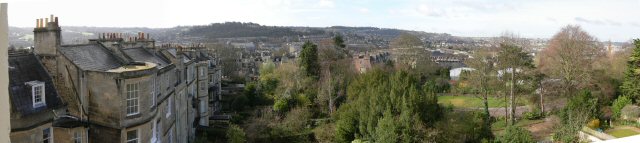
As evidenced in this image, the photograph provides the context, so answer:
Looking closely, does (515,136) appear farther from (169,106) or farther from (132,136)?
(132,136)

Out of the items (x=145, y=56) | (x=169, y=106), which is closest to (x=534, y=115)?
(x=169, y=106)

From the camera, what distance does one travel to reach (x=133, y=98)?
34.8 ft

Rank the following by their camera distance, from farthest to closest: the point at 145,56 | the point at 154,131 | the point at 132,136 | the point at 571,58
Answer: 1. the point at 571,58
2. the point at 145,56
3. the point at 154,131
4. the point at 132,136

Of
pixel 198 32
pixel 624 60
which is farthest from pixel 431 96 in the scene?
pixel 198 32

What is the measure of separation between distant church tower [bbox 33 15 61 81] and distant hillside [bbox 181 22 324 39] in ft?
323

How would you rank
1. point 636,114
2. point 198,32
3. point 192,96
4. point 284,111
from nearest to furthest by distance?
point 192,96, point 636,114, point 284,111, point 198,32

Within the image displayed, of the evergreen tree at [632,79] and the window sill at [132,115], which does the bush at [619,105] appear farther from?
the window sill at [132,115]

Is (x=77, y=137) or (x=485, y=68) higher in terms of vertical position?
(x=485, y=68)

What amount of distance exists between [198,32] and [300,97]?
300 feet

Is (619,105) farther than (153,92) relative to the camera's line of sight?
Yes

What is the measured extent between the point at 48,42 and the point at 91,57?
104 cm

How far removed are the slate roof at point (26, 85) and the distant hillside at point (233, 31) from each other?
3897 inches

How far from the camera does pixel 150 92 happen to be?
440 inches

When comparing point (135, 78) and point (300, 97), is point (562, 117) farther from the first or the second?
point (135, 78)
